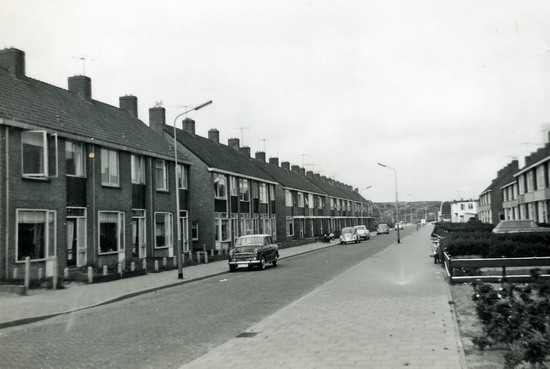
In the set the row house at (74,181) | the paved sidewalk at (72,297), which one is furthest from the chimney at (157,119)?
the paved sidewalk at (72,297)

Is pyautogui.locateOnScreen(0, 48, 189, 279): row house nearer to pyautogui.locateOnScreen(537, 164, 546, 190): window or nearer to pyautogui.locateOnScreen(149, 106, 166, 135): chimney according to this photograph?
pyautogui.locateOnScreen(149, 106, 166, 135): chimney

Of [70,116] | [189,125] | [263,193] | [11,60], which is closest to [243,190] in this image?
[263,193]

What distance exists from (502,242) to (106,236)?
55.2ft

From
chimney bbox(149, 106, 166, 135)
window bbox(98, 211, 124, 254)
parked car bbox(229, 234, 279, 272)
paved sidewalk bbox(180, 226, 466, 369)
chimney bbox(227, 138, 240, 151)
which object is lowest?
paved sidewalk bbox(180, 226, 466, 369)

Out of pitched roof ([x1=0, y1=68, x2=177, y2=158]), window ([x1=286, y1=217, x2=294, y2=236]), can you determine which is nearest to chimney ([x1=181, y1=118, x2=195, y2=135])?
pitched roof ([x1=0, y1=68, x2=177, y2=158])

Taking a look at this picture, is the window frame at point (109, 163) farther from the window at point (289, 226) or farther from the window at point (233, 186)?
the window at point (289, 226)

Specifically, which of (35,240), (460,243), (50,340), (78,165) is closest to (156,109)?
(78,165)

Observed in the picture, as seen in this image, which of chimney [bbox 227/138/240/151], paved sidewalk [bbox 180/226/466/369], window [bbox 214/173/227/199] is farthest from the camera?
chimney [bbox 227/138/240/151]

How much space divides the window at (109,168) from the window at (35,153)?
4.15 m

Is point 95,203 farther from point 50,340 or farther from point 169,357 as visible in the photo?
point 169,357

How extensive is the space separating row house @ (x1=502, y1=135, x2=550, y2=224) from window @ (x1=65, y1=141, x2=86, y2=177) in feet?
109

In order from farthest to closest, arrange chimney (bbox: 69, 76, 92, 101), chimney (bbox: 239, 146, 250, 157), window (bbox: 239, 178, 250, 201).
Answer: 1. chimney (bbox: 239, 146, 250, 157)
2. window (bbox: 239, 178, 250, 201)
3. chimney (bbox: 69, 76, 92, 101)

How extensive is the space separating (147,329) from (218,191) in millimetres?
26436

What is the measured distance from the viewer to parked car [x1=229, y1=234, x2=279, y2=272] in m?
23.9
